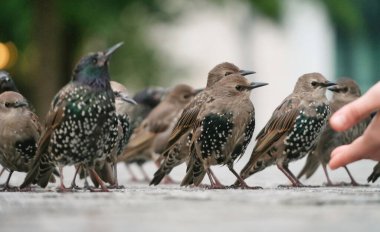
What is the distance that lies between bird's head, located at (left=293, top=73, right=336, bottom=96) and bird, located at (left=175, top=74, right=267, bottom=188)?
0.41 metres

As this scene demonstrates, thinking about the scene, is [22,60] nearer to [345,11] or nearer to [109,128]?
[345,11]

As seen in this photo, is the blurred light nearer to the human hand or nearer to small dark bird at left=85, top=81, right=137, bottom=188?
small dark bird at left=85, top=81, right=137, bottom=188

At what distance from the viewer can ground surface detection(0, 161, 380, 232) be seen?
432 cm

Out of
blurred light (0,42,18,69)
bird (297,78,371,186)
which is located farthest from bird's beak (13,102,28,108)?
blurred light (0,42,18,69)

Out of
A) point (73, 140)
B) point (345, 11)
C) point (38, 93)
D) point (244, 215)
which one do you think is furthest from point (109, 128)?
point (345, 11)

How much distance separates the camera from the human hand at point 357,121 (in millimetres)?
5051

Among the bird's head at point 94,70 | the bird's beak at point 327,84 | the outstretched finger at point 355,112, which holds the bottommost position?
the bird's beak at point 327,84

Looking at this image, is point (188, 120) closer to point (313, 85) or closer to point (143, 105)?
point (313, 85)

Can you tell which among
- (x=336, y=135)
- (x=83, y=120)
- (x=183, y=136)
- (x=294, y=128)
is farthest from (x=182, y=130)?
(x=83, y=120)

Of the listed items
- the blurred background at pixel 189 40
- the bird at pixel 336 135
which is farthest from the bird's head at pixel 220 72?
the blurred background at pixel 189 40

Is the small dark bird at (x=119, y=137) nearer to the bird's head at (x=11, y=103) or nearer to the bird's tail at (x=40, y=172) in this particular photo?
the bird's tail at (x=40, y=172)

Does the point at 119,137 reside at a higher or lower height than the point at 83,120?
lower

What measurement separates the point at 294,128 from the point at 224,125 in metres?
0.52

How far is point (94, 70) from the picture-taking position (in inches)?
262
